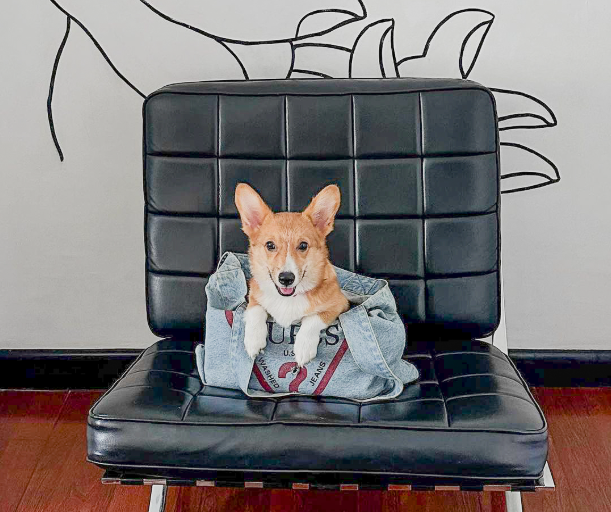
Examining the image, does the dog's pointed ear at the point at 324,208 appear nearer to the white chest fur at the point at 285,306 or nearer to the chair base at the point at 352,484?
the white chest fur at the point at 285,306

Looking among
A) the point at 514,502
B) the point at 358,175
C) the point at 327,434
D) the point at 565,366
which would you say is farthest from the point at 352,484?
the point at 565,366

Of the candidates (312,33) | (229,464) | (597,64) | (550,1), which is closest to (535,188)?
(597,64)

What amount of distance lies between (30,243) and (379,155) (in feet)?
3.78

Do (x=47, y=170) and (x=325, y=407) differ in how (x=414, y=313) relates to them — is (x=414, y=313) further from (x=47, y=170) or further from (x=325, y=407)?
(x=47, y=170)

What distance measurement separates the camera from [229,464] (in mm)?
1597

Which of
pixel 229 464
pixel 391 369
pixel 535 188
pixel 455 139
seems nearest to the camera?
pixel 229 464

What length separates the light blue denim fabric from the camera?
5.65 feet

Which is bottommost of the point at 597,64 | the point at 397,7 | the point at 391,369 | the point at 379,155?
the point at 391,369

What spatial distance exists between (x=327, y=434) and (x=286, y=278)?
35 centimetres

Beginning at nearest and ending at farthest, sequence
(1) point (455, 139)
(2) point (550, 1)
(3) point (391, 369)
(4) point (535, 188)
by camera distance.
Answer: (3) point (391, 369)
(1) point (455, 139)
(2) point (550, 1)
(4) point (535, 188)

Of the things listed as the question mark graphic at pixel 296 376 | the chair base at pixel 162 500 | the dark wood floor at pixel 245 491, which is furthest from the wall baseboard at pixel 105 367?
the question mark graphic at pixel 296 376

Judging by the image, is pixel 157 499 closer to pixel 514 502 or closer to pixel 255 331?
pixel 255 331

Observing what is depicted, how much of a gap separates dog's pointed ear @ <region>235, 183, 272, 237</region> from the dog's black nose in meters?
0.17

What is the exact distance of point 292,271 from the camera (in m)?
1.75
